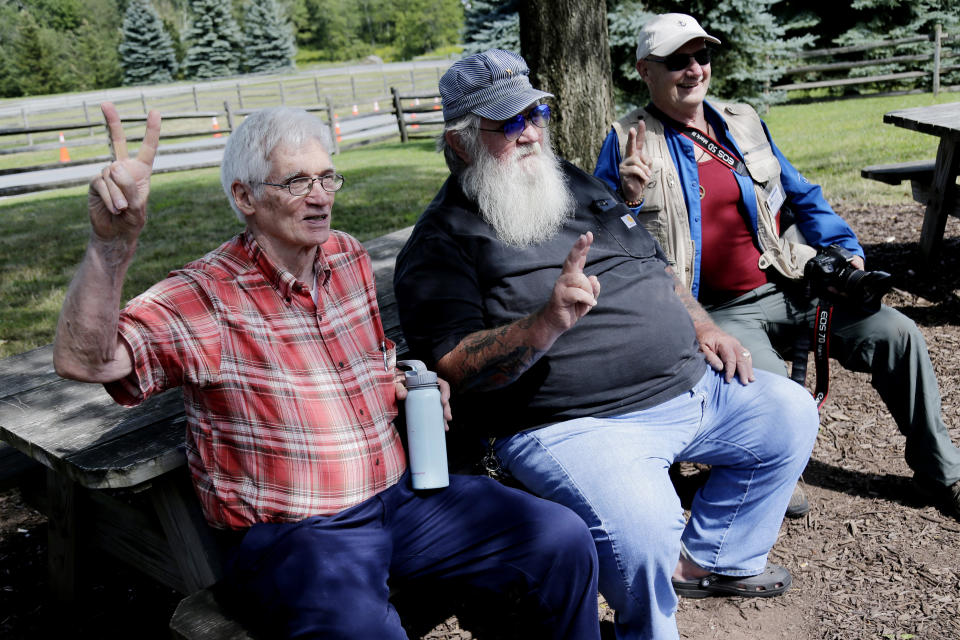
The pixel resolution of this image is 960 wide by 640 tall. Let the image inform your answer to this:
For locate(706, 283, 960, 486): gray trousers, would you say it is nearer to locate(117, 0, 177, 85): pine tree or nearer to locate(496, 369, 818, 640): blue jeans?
locate(496, 369, 818, 640): blue jeans

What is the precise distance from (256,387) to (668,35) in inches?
87.1

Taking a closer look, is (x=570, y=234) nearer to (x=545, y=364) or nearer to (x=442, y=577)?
(x=545, y=364)

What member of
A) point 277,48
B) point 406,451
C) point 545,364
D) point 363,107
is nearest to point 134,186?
point 406,451

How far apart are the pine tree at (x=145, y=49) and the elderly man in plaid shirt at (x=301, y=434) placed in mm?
55887

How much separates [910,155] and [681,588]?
314 inches

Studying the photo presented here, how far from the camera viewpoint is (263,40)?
53.8 m

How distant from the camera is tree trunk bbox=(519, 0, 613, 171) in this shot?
4.56 metres

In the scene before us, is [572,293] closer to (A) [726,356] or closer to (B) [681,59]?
(A) [726,356]

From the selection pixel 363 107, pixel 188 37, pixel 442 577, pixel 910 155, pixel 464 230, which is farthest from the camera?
pixel 188 37

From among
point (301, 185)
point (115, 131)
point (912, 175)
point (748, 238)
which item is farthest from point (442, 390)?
point (912, 175)

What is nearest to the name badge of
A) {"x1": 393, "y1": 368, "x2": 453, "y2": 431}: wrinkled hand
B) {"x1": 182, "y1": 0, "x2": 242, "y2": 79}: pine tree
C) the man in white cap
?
the man in white cap

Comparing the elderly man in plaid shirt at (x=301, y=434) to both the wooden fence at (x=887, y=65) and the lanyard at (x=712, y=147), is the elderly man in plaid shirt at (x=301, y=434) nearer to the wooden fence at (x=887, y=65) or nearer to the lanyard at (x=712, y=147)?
the lanyard at (x=712, y=147)

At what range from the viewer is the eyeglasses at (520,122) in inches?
105

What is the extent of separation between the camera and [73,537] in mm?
2818
